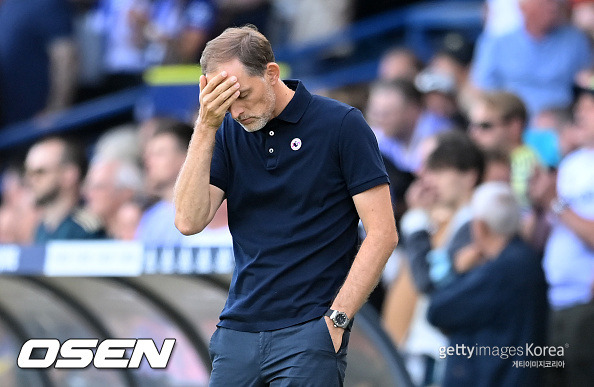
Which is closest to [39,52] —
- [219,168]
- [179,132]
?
[179,132]

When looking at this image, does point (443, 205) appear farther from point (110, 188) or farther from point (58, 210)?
point (58, 210)

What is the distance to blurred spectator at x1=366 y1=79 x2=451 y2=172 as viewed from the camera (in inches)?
299

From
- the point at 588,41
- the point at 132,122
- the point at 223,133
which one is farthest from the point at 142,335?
the point at 132,122

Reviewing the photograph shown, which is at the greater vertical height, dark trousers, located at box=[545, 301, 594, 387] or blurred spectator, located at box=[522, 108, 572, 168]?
blurred spectator, located at box=[522, 108, 572, 168]

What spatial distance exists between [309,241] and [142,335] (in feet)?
8.66

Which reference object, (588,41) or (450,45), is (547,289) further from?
(450,45)

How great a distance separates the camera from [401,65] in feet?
29.3

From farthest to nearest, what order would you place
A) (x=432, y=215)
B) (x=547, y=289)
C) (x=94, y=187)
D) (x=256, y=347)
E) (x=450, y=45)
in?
(x=450, y=45), (x=94, y=187), (x=432, y=215), (x=547, y=289), (x=256, y=347)

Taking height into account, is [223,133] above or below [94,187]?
above

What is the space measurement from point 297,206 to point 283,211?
0.05m

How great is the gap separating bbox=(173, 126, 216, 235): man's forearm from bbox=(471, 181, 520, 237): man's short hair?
2734 millimetres

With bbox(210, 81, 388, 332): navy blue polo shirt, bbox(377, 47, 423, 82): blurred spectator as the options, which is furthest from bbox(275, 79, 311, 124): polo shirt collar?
bbox(377, 47, 423, 82): blurred spectator

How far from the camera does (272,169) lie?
11.0 feet

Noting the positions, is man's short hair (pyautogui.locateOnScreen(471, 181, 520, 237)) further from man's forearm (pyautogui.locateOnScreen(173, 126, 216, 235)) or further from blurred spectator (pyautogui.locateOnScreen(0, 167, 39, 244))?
blurred spectator (pyautogui.locateOnScreen(0, 167, 39, 244))
